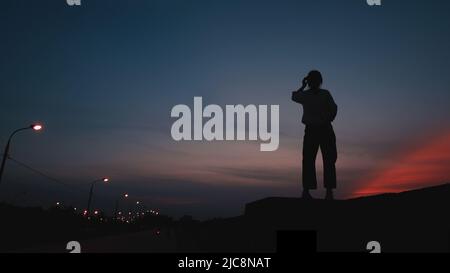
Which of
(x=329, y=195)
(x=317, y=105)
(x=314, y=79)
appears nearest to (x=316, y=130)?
(x=317, y=105)

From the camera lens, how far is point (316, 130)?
10.2 m

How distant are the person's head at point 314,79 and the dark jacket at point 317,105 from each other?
131 millimetres

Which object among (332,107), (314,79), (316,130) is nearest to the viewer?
(314,79)

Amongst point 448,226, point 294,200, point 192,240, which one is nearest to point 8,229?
point 192,240

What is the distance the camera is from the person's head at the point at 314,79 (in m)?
9.63

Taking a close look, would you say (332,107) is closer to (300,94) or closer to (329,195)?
(300,94)

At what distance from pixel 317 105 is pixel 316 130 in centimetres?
69

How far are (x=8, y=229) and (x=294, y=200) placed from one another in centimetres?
5256

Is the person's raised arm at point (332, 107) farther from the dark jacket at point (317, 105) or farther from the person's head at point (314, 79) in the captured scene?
the person's head at point (314, 79)

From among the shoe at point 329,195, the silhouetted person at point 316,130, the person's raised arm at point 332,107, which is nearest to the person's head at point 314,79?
the silhouetted person at point 316,130

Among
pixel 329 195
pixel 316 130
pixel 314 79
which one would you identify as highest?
pixel 314 79

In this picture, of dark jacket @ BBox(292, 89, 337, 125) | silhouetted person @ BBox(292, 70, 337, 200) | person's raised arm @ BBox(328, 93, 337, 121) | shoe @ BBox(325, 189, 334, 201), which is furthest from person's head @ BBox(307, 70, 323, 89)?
shoe @ BBox(325, 189, 334, 201)

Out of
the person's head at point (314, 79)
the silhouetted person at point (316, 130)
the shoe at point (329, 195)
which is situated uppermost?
the person's head at point (314, 79)

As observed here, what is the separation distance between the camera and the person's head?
9.63 metres
